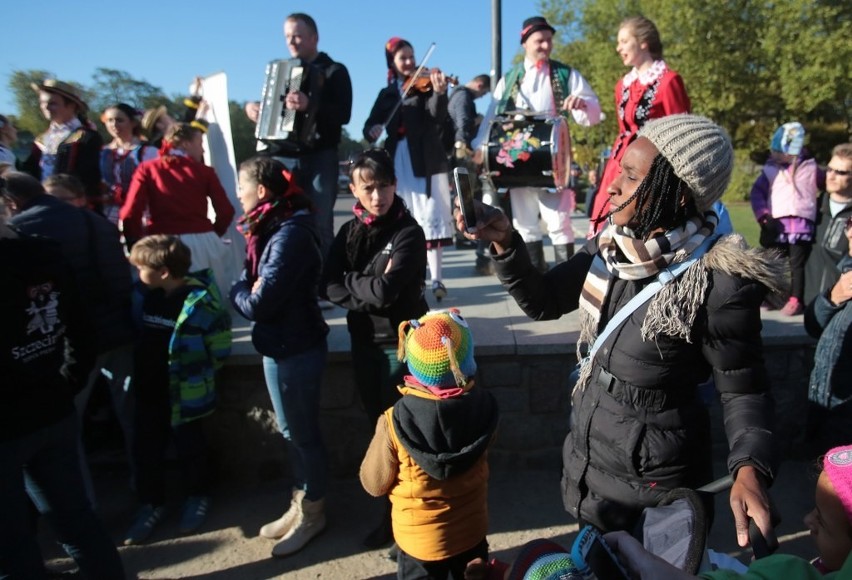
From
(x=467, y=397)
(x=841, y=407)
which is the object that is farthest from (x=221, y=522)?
(x=841, y=407)

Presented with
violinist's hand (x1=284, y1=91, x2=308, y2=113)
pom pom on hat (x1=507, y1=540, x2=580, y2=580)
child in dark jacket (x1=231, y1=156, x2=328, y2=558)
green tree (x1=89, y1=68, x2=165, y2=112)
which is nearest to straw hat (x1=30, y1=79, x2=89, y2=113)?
violinist's hand (x1=284, y1=91, x2=308, y2=113)

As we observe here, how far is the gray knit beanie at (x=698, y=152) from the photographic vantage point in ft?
5.42

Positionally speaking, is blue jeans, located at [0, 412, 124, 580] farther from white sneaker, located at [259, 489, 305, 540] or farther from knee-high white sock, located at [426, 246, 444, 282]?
knee-high white sock, located at [426, 246, 444, 282]

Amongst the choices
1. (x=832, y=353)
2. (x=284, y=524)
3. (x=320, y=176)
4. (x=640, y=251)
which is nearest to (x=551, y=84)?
(x=320, y=176)

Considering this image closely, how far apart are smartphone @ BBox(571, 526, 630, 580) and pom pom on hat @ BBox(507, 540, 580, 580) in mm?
19

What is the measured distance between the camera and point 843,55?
23.0m

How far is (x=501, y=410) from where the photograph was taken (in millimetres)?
3768

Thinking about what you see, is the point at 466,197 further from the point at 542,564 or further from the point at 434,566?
the point at 434,566

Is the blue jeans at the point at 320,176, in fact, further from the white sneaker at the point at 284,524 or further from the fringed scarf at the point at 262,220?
the white sneaker at the point at 284,524

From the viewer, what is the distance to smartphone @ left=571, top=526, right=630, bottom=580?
39.3 inches

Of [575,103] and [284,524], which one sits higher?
[575,103]

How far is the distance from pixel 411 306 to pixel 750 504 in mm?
1848

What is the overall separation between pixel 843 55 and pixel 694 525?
28603 mm

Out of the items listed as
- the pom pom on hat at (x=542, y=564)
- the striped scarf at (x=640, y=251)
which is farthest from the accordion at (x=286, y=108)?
the pom pom on hat at (x=542, y=564)
